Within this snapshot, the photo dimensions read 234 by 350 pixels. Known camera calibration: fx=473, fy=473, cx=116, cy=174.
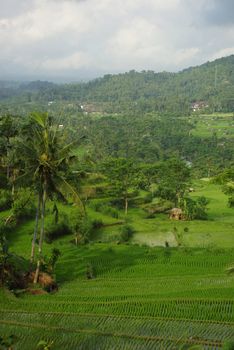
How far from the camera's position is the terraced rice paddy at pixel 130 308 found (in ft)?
43.8

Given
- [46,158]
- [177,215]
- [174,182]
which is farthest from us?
[174,182]

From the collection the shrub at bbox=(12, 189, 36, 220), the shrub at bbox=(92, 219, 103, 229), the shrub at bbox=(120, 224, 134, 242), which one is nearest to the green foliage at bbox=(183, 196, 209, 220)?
the shrub at bbox=(120, 224, 134, 242)

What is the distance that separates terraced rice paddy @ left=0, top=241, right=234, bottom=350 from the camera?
526 inches

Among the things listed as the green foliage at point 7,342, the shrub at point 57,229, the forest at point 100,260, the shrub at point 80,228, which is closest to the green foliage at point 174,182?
the forest at point 100,260

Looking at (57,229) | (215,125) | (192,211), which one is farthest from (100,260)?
(215,125)

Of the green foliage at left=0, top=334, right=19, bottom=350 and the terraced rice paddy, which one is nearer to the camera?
the green foliage at left=0, top=334, right=19, bottom=350

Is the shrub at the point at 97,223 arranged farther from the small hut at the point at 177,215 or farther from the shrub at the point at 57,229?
the small hut at the point at 177,215

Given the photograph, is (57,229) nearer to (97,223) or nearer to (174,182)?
(97,223)

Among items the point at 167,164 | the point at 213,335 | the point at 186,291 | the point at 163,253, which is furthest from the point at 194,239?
the point at 167,164

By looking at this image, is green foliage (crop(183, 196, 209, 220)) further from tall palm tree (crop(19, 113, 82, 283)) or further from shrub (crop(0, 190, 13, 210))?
tall palm tree (crop(19, 113, 82, 283))

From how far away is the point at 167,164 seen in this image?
1900 inches

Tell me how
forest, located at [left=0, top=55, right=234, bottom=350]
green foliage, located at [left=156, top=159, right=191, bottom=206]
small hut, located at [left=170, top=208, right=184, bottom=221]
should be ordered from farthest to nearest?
green foliage, located at [left=156, top=159, right=191, bottom=206]
small hut, located at [left=170, top=208, right=184, bottom=221]
forest, located at [left=0, top=55, right=234, bottom=350]

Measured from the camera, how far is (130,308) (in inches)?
625

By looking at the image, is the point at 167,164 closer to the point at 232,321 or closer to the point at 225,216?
the point at 225,216
